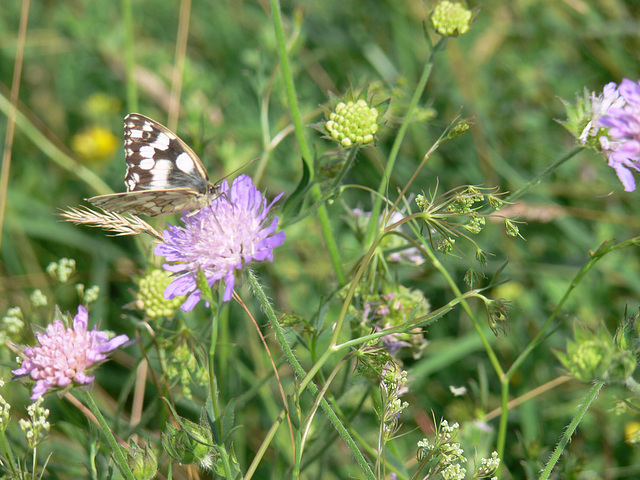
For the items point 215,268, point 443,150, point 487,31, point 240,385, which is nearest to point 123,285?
point 240,385

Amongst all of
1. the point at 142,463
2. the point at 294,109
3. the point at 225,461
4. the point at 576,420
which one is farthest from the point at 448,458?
the point at 294,109

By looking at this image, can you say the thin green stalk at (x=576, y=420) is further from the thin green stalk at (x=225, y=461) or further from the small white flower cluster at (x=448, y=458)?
the thin green stalk at (x=225, y=461)

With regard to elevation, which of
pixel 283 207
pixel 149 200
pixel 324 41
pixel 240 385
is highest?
pixel 324 41

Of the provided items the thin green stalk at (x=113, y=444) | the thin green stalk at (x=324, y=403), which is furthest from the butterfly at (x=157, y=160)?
the thin green stalk at (x=113, y=444)

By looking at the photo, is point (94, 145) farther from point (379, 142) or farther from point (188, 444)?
point (188, 444)

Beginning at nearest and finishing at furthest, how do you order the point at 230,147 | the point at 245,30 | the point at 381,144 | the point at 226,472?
1. the point at 226,472
2. the point at 230,147
3. the point at 381,144
4. the point at 245,30

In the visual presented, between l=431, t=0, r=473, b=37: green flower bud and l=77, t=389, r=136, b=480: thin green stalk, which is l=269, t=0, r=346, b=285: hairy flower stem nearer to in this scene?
l=431, t=0, r=473, b=37: green flower bud

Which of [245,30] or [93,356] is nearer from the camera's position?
[93,356]

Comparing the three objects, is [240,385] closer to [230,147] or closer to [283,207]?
[283,207]
